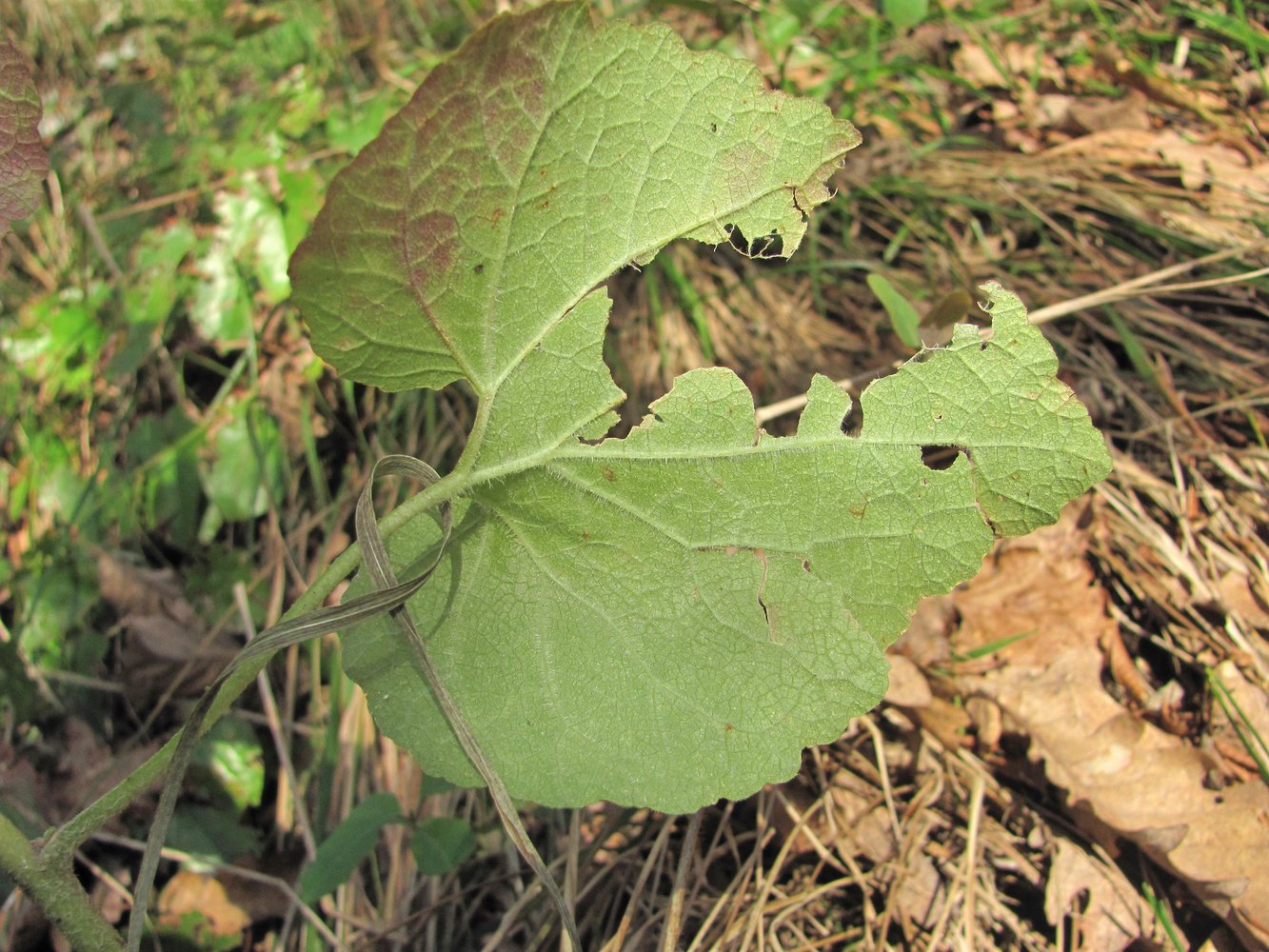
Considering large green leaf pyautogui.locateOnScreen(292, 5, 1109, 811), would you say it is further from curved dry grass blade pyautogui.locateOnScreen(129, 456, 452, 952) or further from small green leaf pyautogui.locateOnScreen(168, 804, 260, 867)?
small green leaf pyautogui.locateOnScreen(168, 804, 260, 867)

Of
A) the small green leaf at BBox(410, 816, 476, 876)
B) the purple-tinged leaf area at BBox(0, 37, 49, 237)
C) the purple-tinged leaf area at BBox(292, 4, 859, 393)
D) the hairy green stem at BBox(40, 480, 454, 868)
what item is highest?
the purple-tinged leaf area at BBox(0, 37, 49, 237)

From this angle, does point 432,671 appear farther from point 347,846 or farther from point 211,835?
point 211,835

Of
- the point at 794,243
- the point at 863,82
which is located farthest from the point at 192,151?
the point at 794,243

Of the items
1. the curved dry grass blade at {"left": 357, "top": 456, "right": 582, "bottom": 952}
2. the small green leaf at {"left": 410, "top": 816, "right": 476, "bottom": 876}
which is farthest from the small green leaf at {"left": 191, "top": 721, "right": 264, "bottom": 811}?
the curved dry grass blade at {"left": 357, "top": 456, "right": 582, "bottom": 952}

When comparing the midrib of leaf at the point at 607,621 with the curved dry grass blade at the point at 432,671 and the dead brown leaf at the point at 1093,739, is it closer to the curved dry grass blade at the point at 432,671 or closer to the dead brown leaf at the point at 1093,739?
the curved dry grass blade at the point at 432,671

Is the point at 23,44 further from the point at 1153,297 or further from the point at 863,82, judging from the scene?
the point at 1153,297

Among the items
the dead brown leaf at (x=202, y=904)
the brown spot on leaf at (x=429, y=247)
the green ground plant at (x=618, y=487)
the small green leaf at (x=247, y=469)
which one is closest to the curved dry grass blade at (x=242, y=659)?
the green ground plant at (x=618, y=487)

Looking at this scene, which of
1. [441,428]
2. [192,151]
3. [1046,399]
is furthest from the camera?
[192,151]

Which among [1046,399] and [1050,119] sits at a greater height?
[1046,399]
